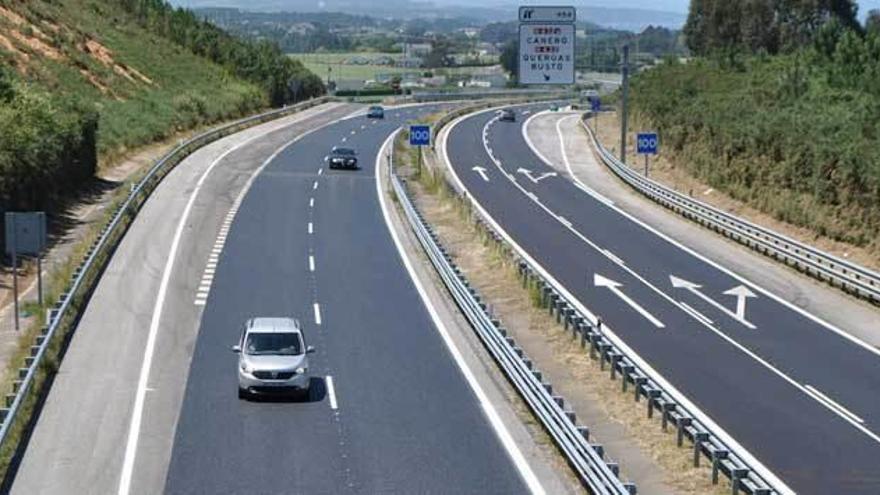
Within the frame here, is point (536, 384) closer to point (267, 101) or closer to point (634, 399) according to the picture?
point (634, 399)

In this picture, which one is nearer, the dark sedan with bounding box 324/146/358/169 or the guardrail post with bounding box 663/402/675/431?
the guardrail post with bounding box 663/402/675/431

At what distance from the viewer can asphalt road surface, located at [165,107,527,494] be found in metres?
20.4

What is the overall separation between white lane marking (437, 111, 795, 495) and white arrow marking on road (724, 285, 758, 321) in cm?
380

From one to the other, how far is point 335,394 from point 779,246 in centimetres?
2134

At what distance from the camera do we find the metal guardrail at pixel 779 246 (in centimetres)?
3700

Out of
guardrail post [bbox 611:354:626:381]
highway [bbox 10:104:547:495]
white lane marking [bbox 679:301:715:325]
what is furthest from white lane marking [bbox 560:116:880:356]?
highway [bbox 10:104:547:495]

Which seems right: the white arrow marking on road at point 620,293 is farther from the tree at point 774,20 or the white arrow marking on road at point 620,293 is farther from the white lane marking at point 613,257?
the tree at point 774,20

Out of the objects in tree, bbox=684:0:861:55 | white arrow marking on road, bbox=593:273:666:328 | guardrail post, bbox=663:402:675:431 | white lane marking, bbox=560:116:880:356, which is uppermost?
tree, bbox=684:0:861:55

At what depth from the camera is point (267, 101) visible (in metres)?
108

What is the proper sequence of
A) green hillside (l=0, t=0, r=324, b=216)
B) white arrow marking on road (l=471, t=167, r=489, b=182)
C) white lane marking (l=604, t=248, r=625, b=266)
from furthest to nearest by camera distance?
1. white arrow marking on road (l=471, t=167, r=489, b=182)
2. green hillside (l=0, t=0, r=324, b=216)
3. white lane marking (l=604, t=248, r=625, b=266)

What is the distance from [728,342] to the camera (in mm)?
31062

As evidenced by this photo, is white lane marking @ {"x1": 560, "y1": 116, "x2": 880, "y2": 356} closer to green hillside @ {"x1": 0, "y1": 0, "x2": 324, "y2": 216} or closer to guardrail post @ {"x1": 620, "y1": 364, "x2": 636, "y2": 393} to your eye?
guardrail post @ {"x1": 620, "y1": 364, "x2": 636, "y2": 393}

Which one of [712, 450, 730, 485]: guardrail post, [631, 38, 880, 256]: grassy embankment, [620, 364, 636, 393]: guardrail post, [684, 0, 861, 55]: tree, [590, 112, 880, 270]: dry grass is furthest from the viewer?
[684, 0, 861, 55]: tree

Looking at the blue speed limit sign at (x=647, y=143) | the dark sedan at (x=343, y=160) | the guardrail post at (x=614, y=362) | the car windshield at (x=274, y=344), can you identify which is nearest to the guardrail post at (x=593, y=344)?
the guardrail post at (x=614, y=362)
